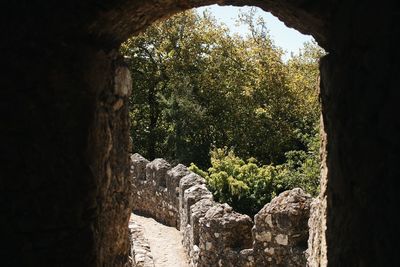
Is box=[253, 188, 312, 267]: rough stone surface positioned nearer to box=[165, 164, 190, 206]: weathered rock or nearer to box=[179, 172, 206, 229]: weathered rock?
box=[179, 172, 206, 229]: weathered rock

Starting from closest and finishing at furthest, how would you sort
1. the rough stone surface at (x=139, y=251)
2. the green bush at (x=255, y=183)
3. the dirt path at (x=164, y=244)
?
the rough stone surface at (x=139, y=251), the dirt path at (x=164, y=244), the green bush at (x=255, y=183)

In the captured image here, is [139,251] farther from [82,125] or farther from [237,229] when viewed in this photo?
[82,125]

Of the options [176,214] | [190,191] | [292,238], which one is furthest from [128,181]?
[176,214]

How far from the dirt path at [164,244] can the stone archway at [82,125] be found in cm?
651

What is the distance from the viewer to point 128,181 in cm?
342

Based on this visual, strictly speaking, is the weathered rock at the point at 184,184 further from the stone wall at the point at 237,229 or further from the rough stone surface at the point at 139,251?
the rough stone surface at the point at 139,251

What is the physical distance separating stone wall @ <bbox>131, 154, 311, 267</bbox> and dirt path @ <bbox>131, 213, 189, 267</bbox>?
0.76 ft

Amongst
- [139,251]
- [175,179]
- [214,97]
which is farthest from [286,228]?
[214,97]

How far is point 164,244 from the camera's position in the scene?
398 inches

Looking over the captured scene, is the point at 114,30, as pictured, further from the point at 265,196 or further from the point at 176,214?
the point at 176,214

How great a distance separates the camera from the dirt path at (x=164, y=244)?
8998mm

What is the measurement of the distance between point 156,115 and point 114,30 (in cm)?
1890

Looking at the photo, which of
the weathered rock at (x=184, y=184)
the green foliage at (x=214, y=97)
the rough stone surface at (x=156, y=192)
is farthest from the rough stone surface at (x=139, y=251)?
the green foliage at (x=214, y=97)

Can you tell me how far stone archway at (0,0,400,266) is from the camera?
82.1 inches
